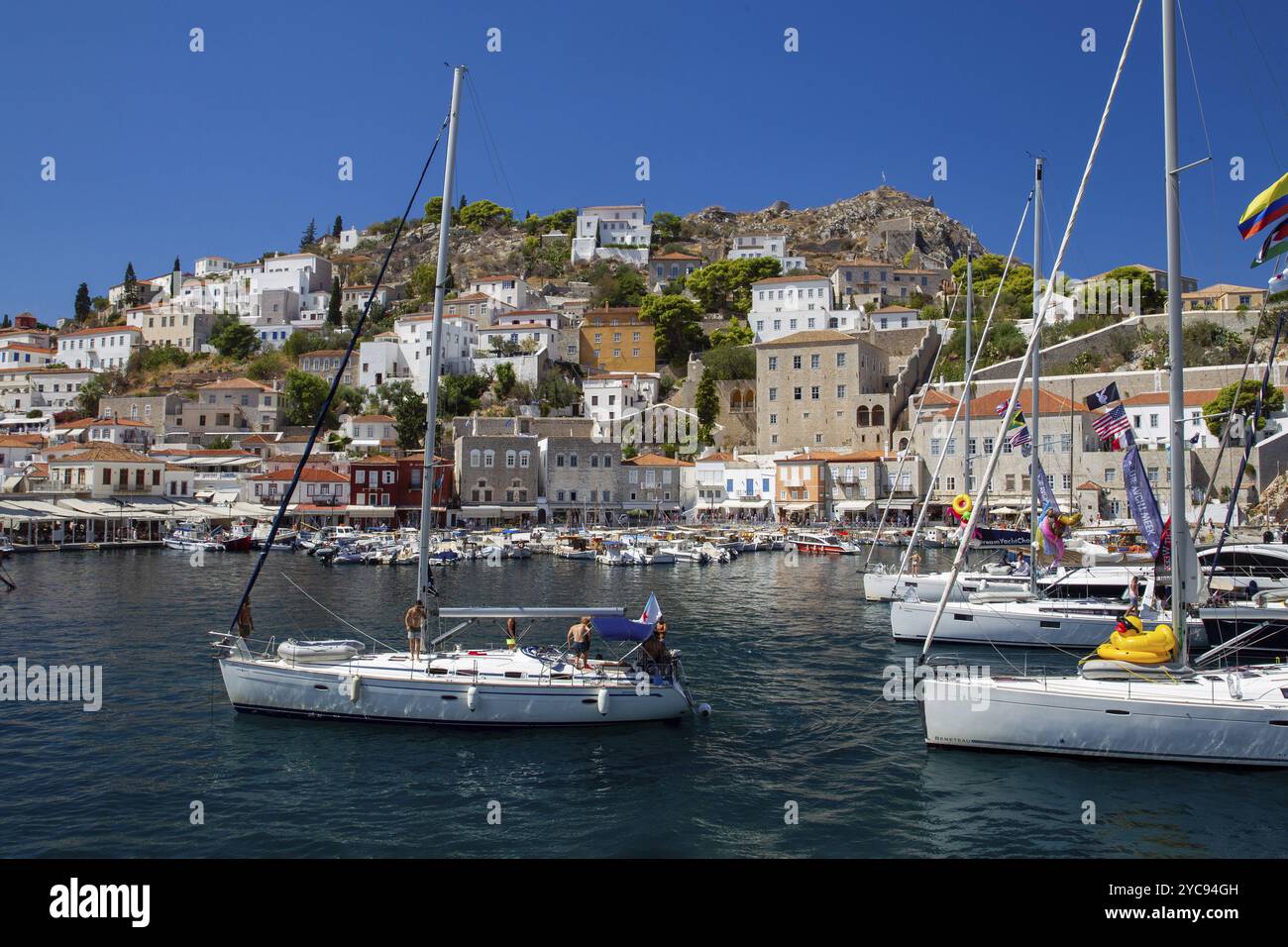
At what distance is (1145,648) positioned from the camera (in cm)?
1458

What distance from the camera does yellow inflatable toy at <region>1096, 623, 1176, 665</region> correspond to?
47.6 ft

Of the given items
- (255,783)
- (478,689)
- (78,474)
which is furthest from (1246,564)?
(78,474)

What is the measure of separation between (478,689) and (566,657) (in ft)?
5.56

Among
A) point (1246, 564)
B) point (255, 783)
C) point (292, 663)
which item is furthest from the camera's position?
point (1246, 564)

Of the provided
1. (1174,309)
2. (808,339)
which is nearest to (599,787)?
(1174,309)

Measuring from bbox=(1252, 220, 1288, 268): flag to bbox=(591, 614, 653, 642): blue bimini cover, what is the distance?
38.2ft

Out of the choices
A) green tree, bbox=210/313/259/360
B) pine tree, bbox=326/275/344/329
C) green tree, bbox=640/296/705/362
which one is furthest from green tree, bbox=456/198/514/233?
green tree, bbox=640/296/705/362

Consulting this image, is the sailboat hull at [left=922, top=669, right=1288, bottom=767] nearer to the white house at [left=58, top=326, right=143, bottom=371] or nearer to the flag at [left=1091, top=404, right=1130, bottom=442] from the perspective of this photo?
the flag at [left=1091, top=404, right=1130, bottom=442]

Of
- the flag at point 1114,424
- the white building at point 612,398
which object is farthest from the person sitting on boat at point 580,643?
the white building at point 612,398

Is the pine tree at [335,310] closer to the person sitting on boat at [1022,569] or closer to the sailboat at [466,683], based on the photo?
the person sitting on boat at [1022,569]

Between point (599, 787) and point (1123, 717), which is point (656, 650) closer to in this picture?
A: point (599, 787)

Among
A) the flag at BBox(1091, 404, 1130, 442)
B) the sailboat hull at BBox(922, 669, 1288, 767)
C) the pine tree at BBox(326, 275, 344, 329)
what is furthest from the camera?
the pine tree at BBox(326, 275, 344, 329)
